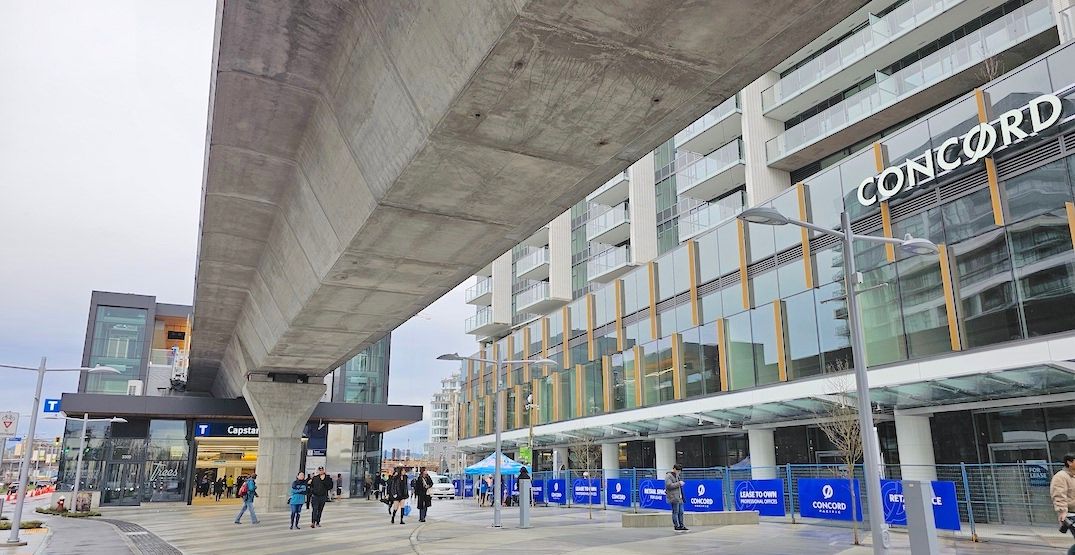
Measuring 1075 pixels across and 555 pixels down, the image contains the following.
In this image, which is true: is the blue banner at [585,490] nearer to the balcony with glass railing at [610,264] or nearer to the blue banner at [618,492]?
the blue banner at [618,492]

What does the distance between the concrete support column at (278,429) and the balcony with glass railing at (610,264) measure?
1010 inches

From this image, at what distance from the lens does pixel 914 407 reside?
25016 mm

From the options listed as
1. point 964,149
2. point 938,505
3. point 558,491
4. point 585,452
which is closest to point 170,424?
point 558,491

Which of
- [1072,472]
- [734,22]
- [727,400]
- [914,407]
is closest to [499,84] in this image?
[734,22]

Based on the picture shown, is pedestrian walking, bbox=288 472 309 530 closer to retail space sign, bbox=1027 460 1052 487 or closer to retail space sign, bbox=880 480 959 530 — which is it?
retail space sign, bbox=880 480 959 530

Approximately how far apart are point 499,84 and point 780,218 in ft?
19.5

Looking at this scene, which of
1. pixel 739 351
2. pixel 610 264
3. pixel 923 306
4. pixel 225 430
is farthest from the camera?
pixel 610 264

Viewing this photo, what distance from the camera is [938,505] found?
17.7m

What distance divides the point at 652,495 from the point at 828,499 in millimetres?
8732

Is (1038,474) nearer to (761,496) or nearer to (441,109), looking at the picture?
(761,496)

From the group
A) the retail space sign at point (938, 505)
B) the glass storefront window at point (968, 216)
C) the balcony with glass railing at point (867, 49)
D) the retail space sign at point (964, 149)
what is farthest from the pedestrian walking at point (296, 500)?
the balcony with glass railing at point (867, 49)

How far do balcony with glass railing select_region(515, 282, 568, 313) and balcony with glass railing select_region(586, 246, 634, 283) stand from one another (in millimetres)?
6833

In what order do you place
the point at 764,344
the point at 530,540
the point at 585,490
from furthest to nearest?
the point at 585,490
the point at 764,344
the point at 530,540

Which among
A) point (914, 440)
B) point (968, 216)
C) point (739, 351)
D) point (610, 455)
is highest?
point (968, 216)
